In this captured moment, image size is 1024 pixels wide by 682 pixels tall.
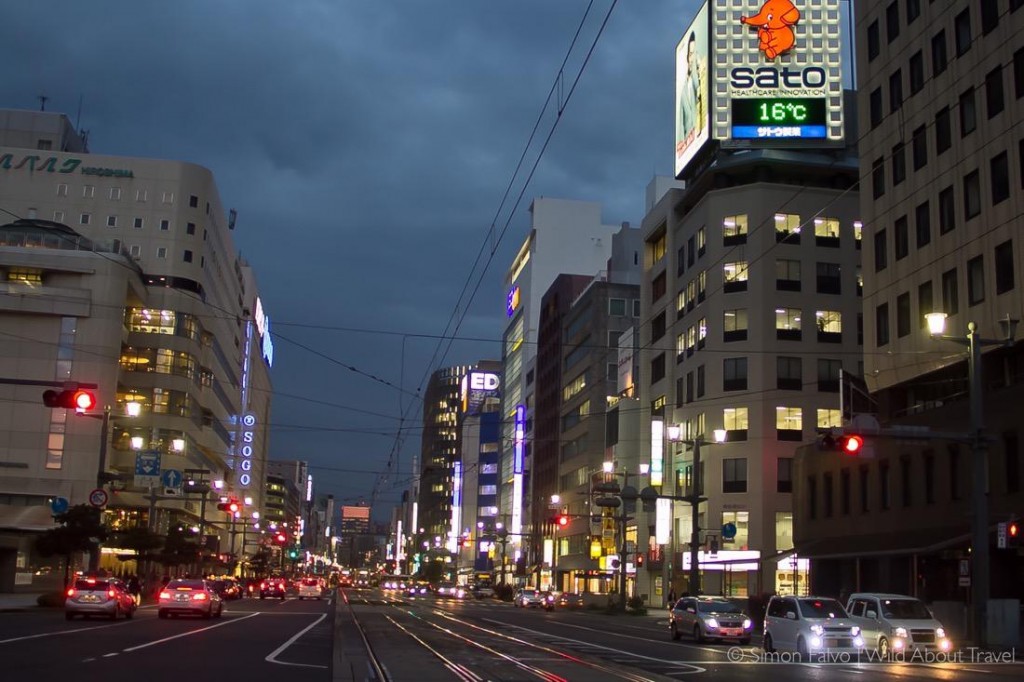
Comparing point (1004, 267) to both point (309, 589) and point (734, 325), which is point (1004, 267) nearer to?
point (734, 325)

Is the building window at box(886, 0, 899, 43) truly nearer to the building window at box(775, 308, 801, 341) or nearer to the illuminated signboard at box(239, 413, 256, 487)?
the building window at box(775, 308, 801, 341)

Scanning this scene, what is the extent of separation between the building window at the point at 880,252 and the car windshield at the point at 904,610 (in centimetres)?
2553

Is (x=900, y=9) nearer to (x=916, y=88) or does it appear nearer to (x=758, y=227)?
(x=916, y=88)

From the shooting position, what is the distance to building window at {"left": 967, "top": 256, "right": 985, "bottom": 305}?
1694 inches

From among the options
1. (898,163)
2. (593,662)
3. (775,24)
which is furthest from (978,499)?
(775,24)

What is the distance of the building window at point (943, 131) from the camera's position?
45688 mm

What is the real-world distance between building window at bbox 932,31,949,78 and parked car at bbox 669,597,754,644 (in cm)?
2502

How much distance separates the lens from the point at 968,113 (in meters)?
44.2

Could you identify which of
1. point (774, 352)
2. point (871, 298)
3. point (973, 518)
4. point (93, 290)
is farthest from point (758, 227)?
point (93, 290)

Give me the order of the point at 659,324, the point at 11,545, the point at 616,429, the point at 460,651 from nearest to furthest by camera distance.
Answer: the point at 460,651
the point at 11,545
the point at 659,324
the point at 616,429

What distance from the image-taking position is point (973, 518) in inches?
1299

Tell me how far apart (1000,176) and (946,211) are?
4.12 metres

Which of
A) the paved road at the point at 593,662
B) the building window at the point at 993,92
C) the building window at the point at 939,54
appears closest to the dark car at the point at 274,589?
the paved road at the point at 593,662

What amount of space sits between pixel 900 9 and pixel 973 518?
27448 mm
